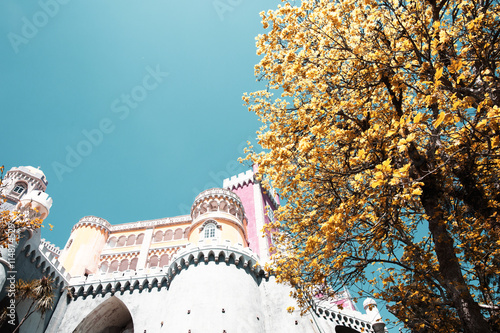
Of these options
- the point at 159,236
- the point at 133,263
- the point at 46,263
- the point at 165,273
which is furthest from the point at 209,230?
the point at 133,263

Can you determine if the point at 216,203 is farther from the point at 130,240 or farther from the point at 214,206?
the point at 130,240

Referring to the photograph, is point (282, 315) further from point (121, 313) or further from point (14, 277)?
point (14, 277)

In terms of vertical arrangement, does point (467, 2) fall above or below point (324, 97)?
above

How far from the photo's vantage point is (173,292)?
866 inches

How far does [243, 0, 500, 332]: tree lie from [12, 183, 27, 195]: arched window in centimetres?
4891

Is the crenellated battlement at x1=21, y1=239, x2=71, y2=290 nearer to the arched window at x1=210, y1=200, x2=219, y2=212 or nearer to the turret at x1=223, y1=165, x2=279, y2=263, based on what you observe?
the arched window at x1=210, y1=200, x2=219, y2=212

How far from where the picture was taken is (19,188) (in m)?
46.2

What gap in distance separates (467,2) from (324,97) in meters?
4.69

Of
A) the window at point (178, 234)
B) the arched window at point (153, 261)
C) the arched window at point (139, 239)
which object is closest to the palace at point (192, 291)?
the arched window at point (153, 261)

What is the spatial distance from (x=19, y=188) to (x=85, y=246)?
2105 cm

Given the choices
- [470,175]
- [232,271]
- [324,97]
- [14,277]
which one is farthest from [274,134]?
[14,277]

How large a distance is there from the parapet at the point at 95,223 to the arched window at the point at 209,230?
18407mm

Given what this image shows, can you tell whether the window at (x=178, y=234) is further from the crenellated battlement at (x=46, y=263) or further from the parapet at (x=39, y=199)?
the parapet at (x=39, y=199)

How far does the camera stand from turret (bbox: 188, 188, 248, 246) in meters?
26.6
